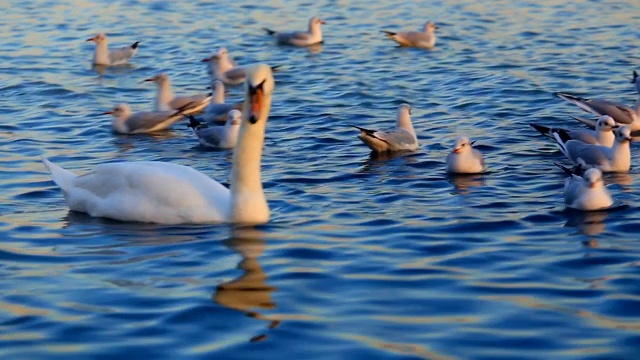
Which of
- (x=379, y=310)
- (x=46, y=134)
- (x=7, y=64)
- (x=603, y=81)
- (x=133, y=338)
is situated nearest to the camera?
(x=133, y=338)

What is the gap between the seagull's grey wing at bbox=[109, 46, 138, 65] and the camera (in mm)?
21395

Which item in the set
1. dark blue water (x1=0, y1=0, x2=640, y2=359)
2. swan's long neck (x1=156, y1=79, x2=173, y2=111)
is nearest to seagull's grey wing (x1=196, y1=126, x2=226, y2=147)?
dark blue water (x1=0, y1=0, x2=640, y2=359)

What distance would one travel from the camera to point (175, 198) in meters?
10.6

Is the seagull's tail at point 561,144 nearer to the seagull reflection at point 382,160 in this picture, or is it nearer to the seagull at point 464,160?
the seagull at point 464,160

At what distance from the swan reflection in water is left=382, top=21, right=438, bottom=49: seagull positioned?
13.0m

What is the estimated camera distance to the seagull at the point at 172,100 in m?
17.4

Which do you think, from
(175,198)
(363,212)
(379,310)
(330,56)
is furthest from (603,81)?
(379,310)

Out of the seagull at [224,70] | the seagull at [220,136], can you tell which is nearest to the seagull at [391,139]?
the seagull at [220,136]

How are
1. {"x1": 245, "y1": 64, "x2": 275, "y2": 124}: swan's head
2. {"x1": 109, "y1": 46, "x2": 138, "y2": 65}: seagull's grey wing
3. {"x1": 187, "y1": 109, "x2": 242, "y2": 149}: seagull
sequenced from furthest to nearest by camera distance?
{"x1": 109, "y1": 46, "x2": 138, "y2": 65}: seagull's grey wing
{"x1": 187, "y1": 109, "x2": 242, "y2": 149}: seagull
{"x1": 245, "y1": 64, "x2": 275, "y2": 124}: swan's head

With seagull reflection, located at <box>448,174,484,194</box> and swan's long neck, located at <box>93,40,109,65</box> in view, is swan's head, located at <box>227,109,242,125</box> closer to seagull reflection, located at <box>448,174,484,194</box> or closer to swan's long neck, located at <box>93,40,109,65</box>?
seagull reflection, located at <box>448,174,484,194</box>

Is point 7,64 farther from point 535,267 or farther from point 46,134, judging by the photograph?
point 535,267

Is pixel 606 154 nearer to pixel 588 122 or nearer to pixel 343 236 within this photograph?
pixel 588 122

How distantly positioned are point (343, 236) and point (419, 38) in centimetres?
1284

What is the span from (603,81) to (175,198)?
10.3 m
